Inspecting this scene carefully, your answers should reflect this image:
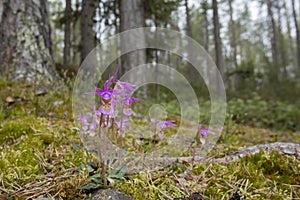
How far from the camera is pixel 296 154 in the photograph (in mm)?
1800

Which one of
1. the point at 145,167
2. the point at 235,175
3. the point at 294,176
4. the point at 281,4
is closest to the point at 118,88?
the point at 145,167

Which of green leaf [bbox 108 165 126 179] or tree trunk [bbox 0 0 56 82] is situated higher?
tree trunk [bbox 0 0 56 82]

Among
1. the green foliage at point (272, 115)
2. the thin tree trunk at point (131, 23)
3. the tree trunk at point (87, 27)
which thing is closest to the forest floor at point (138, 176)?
the thin tree trunk at point (131, 23)

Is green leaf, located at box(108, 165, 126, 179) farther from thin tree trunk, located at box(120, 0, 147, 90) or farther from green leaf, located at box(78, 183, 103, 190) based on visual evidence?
thin tree trunk, located at box(120, 0, 147, 90)

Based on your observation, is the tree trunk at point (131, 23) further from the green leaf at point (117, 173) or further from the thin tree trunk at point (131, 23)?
the green leaf at point (117, 173)

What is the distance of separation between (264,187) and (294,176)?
32cm

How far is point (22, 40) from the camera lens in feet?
13.7

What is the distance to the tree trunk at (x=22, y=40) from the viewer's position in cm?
412

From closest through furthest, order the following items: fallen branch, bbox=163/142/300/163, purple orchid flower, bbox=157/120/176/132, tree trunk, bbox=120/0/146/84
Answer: purple orchid flower, bbox=157/120/176/132, fallen branch, bbox=163/142/300/163, tree trunk, bbox=120/0/146/84

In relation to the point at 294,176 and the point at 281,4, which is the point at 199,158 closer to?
the point at 294,176

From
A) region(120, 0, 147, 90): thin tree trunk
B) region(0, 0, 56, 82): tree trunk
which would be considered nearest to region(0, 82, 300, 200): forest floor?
region(0, 0, 56, 82): tree trunk

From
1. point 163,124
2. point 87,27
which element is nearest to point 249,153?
point 163,124

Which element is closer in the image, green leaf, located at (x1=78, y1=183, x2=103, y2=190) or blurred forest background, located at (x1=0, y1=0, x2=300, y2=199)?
green leaf, located at (x1=78, y1=183, x2=103, y2=190)

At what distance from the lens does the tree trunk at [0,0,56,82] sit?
412cm
